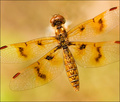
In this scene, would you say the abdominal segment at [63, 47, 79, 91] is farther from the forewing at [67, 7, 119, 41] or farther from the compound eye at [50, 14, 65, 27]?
the compound eye at [50, 14, 65, 27]

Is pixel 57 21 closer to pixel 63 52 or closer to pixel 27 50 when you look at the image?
pixel 63 52

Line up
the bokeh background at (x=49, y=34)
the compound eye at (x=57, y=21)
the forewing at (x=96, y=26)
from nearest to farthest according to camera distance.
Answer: the forewing at (x=96, y=26)
the compound eye at (x=57, y=21)
the bokeh background at (x=49, y=34)

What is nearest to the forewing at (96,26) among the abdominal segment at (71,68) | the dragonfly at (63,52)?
the dragonfly at (63,52)

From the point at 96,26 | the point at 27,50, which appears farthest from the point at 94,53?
the point at 27,50

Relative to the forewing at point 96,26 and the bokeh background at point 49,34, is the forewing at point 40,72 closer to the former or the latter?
the forewing at point 96,26

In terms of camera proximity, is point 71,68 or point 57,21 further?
point 57,21

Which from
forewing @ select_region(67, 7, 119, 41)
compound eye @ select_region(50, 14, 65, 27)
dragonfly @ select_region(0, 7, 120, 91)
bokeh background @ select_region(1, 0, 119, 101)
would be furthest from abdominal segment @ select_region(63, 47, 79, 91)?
bokeh background @ select_region(1, 0, 119, 101)

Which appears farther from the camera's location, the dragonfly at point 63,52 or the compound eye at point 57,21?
the compound eye at point 57,21

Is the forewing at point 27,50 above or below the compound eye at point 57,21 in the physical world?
below
